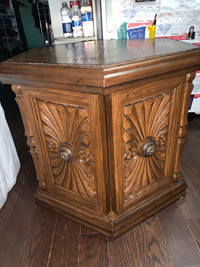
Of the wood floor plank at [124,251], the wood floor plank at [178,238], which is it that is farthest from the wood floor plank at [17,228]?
the wood floor plank at [178,238]

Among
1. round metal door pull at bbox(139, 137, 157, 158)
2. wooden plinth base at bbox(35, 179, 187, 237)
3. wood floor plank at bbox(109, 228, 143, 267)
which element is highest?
round metal door pull at bbox(139, 137, 157, 158)

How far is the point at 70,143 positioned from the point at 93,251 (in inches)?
22.6

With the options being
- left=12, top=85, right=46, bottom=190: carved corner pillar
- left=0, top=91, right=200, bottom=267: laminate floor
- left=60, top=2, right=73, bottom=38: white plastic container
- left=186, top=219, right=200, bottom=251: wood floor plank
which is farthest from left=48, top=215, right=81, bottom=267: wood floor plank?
left=60, top=2, right=73, bottom=38: white plastic container

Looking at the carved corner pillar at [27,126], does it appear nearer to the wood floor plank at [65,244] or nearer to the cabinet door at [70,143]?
the cabinet door at [70,143]

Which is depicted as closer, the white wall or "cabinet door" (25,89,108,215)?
"cabinet door" (25,89,108,215)

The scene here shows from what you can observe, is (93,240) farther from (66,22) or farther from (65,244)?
(66,22)

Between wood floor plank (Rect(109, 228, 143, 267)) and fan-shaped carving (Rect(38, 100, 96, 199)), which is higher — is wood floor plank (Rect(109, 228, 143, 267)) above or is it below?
below

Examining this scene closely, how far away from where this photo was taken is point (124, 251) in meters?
1.11

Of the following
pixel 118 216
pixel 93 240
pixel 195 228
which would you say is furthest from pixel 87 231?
pixel 195 228

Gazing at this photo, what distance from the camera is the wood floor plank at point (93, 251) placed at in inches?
42.1

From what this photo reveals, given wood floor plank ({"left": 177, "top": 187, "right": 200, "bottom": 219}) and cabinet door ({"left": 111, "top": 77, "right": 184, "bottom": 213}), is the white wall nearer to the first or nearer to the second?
cabinet door ({"left": 111, "top": 77, "right": 184, "bottom": 213})

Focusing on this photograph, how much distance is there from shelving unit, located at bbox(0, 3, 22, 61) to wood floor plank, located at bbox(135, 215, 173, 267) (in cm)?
486

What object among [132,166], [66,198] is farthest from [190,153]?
[66,198]

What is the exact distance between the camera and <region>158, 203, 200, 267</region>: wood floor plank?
106cm
